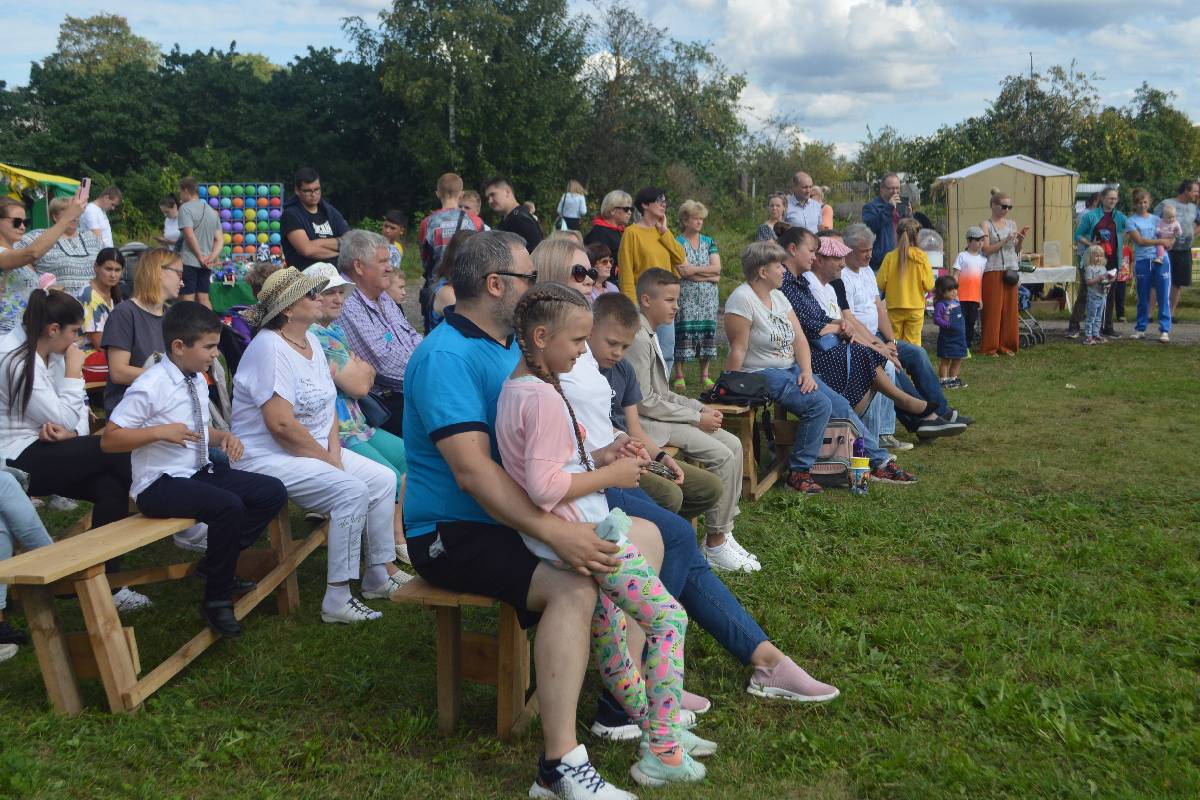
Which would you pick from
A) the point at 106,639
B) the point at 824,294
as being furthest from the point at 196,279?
the point at 106,639

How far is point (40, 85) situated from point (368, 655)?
33.4 metres

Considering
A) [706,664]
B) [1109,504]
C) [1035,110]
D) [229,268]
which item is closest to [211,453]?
[706,664]

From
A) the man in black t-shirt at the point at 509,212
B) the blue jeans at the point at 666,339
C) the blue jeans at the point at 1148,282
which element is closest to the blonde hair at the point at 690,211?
the blue jeans at the point at 666,339

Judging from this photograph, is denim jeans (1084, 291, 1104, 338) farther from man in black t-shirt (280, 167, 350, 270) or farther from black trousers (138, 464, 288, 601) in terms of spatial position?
black trousers (138, 464, 288, 601)

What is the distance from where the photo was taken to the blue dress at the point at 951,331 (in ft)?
31.2

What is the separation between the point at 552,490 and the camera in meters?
2.82

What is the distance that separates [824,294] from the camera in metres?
6.82

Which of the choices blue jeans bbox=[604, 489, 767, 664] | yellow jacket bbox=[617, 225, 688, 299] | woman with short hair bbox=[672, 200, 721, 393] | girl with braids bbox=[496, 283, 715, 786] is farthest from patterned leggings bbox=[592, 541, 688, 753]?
woman with short hair bbox=[672, 200, 721, 393]

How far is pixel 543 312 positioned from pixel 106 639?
189cm

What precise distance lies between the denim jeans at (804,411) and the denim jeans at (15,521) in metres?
3.95

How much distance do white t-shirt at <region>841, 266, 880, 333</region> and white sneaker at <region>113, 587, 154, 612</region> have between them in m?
5.06

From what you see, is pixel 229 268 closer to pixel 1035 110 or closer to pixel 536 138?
pixel 536 138

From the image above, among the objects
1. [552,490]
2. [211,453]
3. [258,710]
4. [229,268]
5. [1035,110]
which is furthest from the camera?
[1035,110]

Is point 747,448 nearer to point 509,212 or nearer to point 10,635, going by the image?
point 509,212
